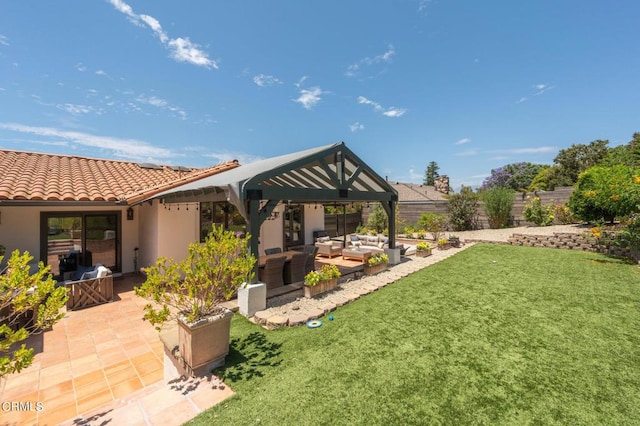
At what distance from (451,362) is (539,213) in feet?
63.8

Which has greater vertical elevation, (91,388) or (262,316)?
(262,316)

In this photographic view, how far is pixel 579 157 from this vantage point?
42188mm

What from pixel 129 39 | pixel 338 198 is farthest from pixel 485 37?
pixel 129 39

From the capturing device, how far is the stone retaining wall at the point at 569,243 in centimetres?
1147

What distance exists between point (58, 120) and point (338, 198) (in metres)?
15.9

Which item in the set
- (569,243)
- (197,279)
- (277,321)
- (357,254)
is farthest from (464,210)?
(197,279)

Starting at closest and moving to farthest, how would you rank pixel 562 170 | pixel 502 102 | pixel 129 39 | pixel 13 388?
1. pixel 13 388
2. pixel 129 39
3. pixel 502 102
4. pixel 562 170

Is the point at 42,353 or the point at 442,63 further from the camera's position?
the point at 442,63

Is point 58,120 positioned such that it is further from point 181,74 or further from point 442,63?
point 442,63

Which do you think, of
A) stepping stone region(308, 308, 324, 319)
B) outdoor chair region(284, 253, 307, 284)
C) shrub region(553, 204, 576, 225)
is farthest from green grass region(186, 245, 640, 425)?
shrub region(553, 204, 576, 225)

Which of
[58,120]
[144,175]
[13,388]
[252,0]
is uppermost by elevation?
[252,0]

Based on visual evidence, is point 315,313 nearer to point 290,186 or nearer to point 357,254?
point 290,186

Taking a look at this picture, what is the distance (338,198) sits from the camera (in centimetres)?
866

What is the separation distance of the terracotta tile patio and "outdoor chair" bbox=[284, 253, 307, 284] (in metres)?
3.86
